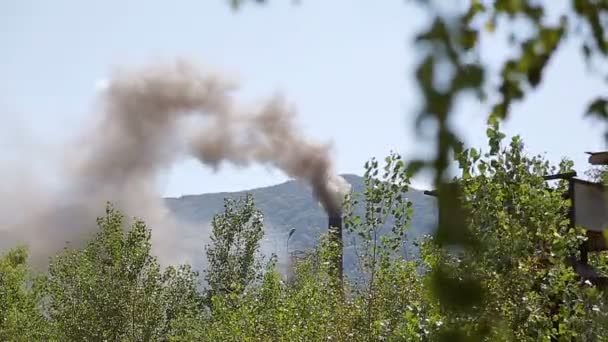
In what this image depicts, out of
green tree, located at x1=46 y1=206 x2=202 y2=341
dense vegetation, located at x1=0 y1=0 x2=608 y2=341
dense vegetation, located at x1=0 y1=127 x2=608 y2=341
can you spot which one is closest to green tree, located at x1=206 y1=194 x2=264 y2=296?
dense vegetation, located at x1=0 y1=0 x2=608 y2=341

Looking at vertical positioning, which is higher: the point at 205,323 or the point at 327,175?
the point at 327,175

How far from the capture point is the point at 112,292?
29047 millimetres

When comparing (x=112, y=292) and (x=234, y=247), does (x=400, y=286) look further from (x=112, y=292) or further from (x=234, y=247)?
(x=234, y=247)

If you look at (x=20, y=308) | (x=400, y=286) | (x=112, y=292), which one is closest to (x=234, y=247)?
(x=20, y=308)

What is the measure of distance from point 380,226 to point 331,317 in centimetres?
284

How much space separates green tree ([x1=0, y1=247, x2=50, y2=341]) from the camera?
35656mm

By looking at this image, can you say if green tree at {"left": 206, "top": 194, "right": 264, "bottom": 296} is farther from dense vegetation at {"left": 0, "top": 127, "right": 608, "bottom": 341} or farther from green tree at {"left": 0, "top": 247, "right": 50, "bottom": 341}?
dense vegetation at {"left": 0, "top": 127, "right": 608, "bottom": 341}

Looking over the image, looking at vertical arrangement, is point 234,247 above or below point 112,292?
above

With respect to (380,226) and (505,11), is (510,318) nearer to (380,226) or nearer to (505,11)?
(380,226)

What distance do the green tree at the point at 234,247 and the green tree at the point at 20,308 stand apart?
747 centimetres

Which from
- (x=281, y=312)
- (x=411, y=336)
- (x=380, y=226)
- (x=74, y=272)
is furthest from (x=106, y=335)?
(x=411, y=336)

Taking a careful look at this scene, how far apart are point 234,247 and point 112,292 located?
18.8 meters

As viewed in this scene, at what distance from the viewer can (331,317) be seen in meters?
18.4

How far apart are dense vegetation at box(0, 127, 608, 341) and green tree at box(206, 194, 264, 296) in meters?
10.1
